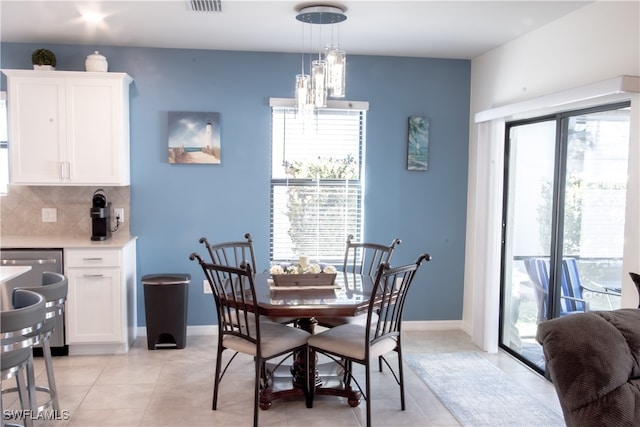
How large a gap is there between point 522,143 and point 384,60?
1.47 metres

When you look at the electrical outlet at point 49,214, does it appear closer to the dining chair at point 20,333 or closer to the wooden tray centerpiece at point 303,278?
the dining chair at point 20,333

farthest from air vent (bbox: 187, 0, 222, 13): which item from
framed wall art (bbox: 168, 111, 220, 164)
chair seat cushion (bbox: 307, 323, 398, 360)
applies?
chair seat cushion (bbox: 307, 323, 398, 360)

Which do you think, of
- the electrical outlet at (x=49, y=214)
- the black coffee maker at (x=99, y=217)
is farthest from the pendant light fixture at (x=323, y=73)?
the electrical outlet at (x=49, y=214)

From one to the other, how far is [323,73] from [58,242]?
8.42 feet

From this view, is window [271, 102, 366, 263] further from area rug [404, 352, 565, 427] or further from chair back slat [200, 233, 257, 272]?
area rug [404, 352, 565, 427]

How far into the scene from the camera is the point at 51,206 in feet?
15.4

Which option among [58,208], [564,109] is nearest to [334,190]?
[564,109]

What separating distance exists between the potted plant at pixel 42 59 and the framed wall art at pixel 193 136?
1011mm

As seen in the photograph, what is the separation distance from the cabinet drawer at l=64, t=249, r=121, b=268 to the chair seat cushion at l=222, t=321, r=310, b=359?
1.40 m

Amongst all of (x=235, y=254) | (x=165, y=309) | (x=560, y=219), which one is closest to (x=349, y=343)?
(x=235, y=254)

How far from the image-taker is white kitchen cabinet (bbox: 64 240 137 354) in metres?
4.25

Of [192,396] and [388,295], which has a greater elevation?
A: [388,295]

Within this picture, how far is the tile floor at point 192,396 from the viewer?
3.28 m

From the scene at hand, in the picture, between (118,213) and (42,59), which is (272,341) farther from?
(42,59)
